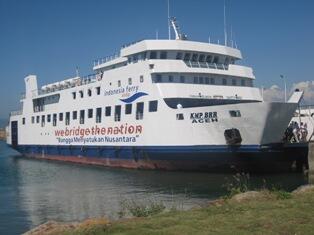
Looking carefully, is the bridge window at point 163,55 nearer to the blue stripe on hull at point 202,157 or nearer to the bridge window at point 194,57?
the bridge window at point 194,57

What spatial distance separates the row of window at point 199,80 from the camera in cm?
2639

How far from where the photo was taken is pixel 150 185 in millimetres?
21562

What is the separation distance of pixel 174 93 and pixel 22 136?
23344 millimetres

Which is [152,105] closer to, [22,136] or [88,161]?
[88,161]

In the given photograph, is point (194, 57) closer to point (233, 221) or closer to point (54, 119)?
point (54, 119)

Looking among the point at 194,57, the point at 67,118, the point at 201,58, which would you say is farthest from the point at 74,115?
the point at 201,58

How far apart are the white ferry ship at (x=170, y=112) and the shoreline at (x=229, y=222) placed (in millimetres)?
12379

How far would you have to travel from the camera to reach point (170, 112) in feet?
80.5

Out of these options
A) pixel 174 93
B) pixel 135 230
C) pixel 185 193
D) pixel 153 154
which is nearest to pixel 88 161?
pixel 153 154

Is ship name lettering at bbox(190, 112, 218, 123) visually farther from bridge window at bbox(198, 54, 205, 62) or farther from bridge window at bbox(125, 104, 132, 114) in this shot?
bridge window at bbox(198, 54, 205, 62)

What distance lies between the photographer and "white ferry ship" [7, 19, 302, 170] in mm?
22141

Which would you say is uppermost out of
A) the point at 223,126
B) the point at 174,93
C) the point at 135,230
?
the point at 174,93

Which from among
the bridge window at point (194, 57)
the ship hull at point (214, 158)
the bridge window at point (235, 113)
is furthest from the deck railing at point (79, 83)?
the bridge window at point (235, 113)

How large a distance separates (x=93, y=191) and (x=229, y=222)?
13859mm
